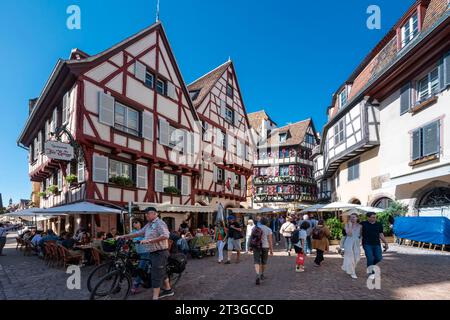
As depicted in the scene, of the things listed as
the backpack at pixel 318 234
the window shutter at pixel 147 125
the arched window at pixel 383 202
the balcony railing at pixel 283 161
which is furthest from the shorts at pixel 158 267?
the balcony railing at pixel 283 161

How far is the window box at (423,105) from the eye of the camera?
13.4 meters

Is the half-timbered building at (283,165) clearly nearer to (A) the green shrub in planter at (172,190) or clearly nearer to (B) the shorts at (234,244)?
(A) the green shrub in planter at (172,190)

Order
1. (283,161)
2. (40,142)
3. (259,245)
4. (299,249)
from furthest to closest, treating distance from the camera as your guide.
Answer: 1. (283,161)
2. (40,142)
3. (299,249)
4. (259,245)

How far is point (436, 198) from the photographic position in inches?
546

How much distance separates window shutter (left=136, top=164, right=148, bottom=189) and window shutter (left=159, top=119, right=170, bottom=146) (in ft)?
6.01

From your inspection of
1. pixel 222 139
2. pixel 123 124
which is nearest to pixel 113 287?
pixel 123 124

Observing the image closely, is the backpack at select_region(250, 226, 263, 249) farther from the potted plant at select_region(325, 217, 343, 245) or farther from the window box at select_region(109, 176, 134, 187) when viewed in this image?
the potted plant at select_region(325, 217, 343, 245)

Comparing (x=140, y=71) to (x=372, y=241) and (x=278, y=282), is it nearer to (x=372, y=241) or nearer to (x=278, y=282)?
(x=278, y=282)

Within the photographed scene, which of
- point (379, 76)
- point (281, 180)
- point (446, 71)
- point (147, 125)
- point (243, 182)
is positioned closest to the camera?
point (446, 71)

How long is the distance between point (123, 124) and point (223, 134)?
31.8 feet

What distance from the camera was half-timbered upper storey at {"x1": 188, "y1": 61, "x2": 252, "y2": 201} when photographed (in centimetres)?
2117
